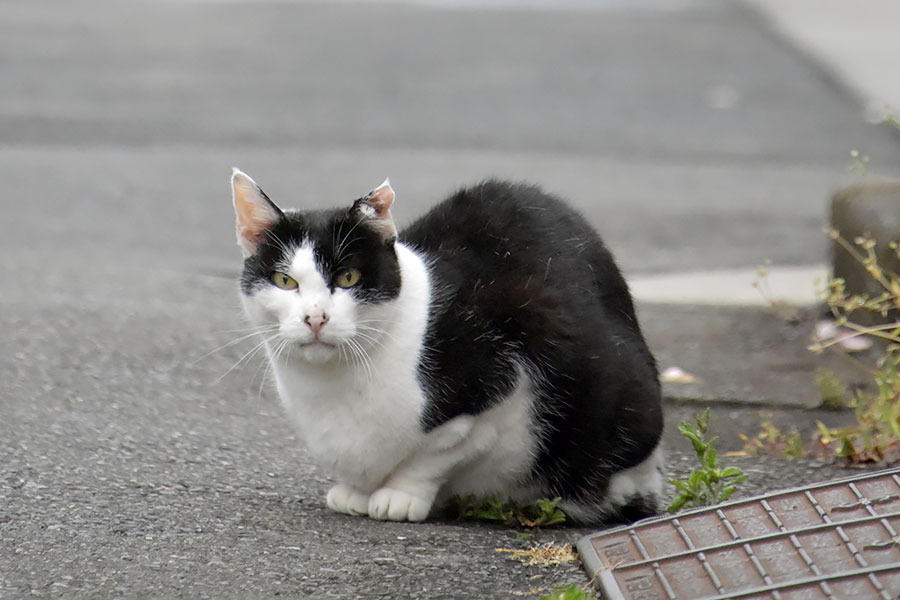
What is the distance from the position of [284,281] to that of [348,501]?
0.69m

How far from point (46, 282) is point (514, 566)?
3834 millimetres

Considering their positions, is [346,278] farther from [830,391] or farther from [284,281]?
[830,391]

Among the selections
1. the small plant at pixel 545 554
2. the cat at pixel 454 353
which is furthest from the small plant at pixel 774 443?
the small plant at pixel 545 554

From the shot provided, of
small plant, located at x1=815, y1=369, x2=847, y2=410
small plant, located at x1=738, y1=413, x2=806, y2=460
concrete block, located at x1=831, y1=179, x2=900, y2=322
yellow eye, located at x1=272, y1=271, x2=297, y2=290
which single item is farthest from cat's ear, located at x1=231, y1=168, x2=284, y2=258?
concrete block, located at x1=831, y1=179, x2=900, y2=322

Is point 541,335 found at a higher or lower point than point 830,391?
higher

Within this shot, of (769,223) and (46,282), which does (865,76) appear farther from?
(46,282)

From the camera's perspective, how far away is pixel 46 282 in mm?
6402

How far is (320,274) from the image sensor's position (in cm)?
335

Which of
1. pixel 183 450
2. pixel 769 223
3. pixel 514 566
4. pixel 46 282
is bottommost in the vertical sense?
pixel 769 223

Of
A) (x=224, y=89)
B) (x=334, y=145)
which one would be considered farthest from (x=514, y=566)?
(x=224, y=89)

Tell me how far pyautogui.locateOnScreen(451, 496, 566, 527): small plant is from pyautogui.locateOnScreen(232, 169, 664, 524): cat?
29 millimetres

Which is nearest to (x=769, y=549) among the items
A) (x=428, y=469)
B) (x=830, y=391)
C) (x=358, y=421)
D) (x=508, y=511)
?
(x=508, y=511)

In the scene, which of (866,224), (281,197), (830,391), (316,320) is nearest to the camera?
(316,320)

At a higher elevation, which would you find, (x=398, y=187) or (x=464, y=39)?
(x=398, y=187)
